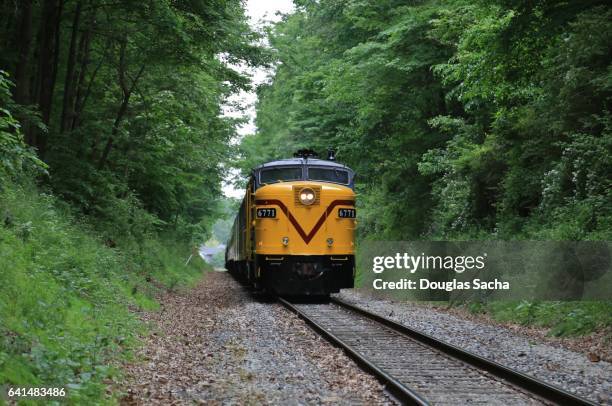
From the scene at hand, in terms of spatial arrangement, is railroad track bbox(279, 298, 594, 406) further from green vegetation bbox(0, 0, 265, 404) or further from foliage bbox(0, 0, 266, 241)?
foliage bbox(0, 0, 266, 241)

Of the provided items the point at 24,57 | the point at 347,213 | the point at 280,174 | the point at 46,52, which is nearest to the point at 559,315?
the point at 347,213

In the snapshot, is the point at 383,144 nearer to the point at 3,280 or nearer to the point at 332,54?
the point at 332,54

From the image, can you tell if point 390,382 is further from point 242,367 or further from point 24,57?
point 24,57

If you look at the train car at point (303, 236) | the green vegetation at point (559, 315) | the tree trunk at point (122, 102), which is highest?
the tree trunk at point (122, 102)

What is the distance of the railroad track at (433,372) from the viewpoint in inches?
277

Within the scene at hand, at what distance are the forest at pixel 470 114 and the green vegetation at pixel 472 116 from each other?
4 cm

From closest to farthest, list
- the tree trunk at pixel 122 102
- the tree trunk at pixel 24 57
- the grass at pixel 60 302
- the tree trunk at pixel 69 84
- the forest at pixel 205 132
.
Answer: the grass at pixel 60 302 → the forest at pixel 205 132 → the tree trunk at pixel 24 57 → the tree trunk at pixel 69 84 → the tree trunk at pixel 122 102

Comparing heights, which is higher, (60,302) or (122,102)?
(122,102)

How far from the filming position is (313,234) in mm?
16969

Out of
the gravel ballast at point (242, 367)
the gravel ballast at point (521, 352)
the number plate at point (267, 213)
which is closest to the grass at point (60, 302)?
the gravel ballast at point (242, 367)

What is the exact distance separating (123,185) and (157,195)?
34.2 feet

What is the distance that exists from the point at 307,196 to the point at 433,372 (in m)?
8.94

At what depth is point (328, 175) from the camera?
1806 cm

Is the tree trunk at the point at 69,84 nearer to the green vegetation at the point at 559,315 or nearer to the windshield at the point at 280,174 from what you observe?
the windshield at the point at 280,174
